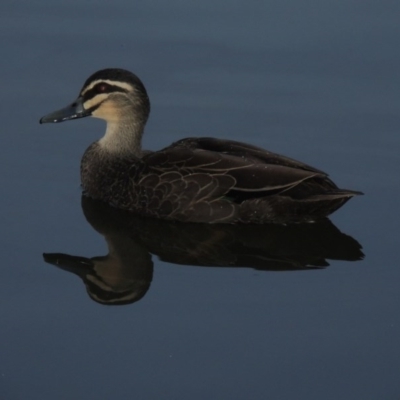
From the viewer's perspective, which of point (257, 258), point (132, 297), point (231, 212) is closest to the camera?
point (132, 297)

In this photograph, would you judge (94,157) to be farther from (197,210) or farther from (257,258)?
(257,258)

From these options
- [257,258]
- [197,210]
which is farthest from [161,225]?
[257,258]

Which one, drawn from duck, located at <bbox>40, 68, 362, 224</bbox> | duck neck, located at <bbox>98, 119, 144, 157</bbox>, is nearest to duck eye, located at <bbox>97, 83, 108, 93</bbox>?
duck neck, located at <bbox>98, 119, 144, 157</bbox>

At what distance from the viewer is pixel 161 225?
11.6 metres

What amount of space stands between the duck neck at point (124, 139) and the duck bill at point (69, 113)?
28cm

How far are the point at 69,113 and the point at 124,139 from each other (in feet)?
1.73

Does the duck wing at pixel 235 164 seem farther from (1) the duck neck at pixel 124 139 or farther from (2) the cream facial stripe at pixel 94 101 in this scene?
(2) the cream facial stripe at pixel 94 101

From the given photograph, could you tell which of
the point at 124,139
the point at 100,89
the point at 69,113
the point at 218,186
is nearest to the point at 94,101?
the point at 100,89

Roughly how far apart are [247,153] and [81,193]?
4.93 feet

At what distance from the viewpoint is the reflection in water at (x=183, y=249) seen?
34.4ft

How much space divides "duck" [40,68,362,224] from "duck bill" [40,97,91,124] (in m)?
0.02

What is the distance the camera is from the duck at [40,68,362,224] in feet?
37.9

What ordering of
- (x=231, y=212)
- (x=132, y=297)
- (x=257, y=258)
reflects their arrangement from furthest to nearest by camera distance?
(x=231, y=212)
(x=257, y=258)
(x=132, y=297)

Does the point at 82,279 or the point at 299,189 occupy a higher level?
the point at 299,189
